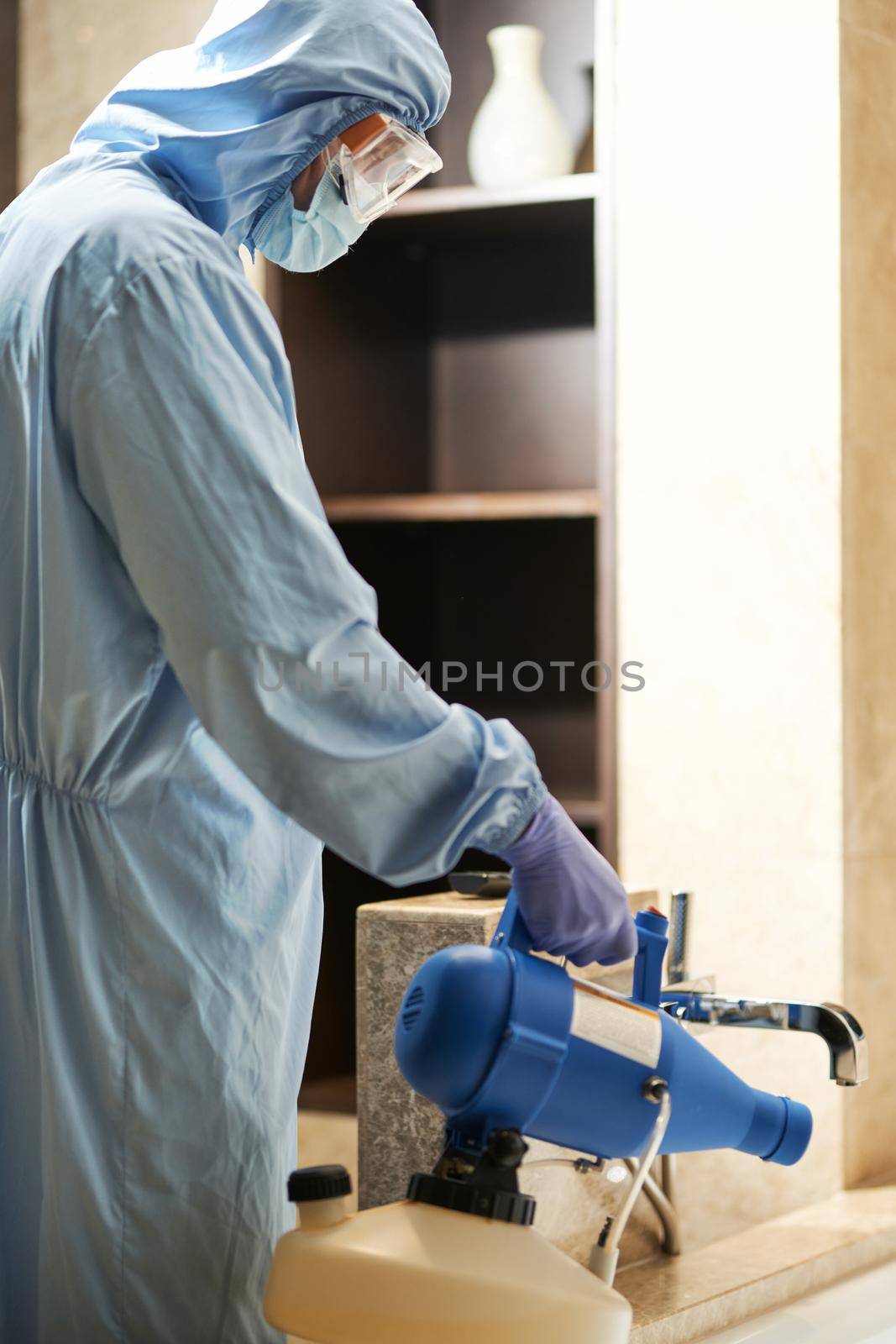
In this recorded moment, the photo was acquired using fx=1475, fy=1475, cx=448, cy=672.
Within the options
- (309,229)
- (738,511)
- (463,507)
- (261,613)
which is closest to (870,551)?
(738,511)

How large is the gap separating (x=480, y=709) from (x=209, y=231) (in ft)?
5.17

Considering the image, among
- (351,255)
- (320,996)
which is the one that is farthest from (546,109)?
(320,996)

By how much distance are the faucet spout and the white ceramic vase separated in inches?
50.7

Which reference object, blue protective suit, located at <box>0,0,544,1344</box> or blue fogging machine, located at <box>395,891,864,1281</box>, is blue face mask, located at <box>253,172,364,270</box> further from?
blue fogging machine, located at <box>395,891,864,1281</box>

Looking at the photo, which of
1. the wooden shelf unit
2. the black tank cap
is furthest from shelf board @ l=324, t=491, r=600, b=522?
the black tank cap

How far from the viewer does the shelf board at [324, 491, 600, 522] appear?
1978mm

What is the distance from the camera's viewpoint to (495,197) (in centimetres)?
202

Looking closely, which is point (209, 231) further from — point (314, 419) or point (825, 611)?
point (314, 419)

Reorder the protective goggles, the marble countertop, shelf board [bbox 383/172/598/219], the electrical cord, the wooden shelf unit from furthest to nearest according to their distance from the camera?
the wooden shelf unit, shelf board [bbox 383/172/598/219], the marble countertop, the protective goggles, the electrical cord

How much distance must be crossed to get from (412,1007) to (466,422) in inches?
65.5

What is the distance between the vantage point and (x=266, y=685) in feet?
2.48

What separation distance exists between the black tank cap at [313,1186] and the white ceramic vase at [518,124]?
5.20ft

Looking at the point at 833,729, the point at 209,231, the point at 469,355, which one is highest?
the point at 469,355

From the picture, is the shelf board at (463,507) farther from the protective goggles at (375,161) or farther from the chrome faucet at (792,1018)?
the protective goggles at (375,161)
